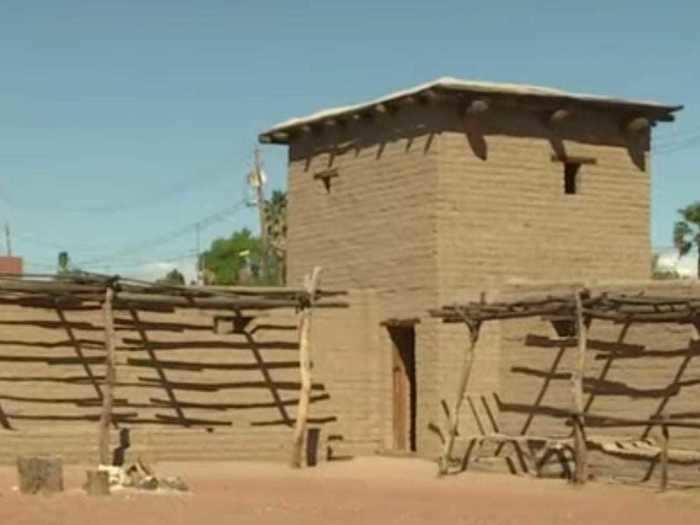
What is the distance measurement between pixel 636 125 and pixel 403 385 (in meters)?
5.68

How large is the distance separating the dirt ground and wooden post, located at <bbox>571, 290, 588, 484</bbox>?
0.26 meters

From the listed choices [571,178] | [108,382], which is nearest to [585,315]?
[571,178]

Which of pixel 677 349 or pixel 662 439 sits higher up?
pixel 677 349

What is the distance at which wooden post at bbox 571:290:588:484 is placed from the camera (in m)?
18.0

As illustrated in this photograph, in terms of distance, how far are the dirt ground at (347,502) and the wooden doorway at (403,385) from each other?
2.98m

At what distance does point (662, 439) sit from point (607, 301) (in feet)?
6.55

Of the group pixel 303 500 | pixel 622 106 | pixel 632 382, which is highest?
pixel 622 106

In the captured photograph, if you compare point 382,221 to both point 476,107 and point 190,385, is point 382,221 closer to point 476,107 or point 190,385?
point 476,107

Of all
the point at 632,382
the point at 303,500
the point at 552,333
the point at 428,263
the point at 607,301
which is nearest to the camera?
the point at 303,500

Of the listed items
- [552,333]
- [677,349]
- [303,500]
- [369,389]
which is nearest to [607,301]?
[677,349]

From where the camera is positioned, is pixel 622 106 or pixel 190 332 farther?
pixel 622 106

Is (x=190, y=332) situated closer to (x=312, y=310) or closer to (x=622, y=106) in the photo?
(x=312, y=310)

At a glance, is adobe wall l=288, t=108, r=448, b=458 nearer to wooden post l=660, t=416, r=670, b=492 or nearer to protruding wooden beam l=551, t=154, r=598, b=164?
protruding wooden beam l=551, t=154, r=598, b=164

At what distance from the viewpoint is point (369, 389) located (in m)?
23.1
